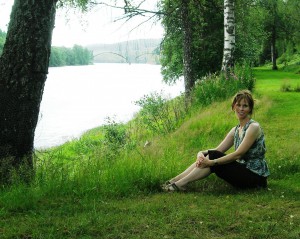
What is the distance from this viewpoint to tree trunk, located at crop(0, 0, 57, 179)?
17.1 ft

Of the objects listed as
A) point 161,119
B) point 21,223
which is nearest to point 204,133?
point 161,119

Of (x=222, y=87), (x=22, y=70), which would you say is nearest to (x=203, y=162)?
(x=22, y=70)

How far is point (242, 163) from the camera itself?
5.38 m

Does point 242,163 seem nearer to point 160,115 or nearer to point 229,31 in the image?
point 160,115

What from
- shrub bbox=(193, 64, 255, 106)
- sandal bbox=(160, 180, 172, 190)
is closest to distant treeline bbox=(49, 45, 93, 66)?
shrub bbox=(193, 64, 255, 106)

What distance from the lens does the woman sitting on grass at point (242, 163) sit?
17.0 feet

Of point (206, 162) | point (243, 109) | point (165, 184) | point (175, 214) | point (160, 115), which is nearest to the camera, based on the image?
point (175, 214)

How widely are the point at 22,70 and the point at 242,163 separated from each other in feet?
10.3

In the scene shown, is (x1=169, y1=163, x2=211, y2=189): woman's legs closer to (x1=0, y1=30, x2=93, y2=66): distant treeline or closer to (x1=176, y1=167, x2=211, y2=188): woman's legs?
(x1=176, y1=167, x2=211, y2=188): woman's legs

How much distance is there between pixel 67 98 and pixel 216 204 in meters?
36.3

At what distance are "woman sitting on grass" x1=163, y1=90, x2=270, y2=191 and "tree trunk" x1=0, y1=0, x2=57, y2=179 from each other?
210cm

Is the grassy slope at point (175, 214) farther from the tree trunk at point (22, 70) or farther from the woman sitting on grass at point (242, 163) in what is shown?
the tree trunk at point (22, 70)

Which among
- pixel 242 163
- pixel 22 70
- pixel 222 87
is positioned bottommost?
pixel 242 163

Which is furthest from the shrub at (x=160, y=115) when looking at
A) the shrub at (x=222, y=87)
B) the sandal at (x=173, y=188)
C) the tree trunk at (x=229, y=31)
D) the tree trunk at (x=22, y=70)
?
the tree trunk at (x=22, y=70)
